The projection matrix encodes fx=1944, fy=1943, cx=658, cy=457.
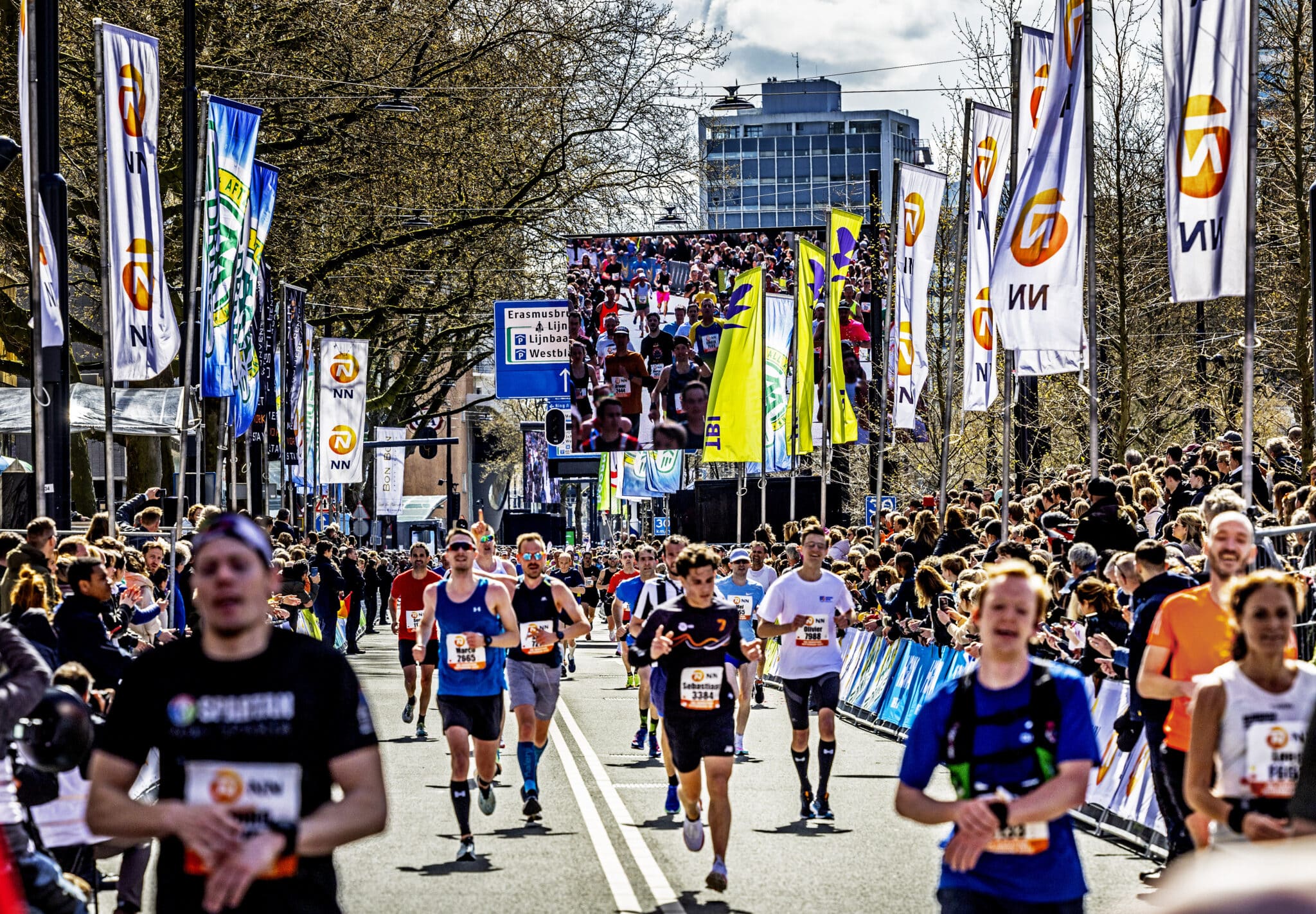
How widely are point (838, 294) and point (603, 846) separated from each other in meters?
17.8

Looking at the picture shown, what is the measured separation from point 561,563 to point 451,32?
12.4 m

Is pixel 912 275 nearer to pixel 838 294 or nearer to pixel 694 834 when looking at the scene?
pixel 838 294

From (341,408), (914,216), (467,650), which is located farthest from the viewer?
(341,408)

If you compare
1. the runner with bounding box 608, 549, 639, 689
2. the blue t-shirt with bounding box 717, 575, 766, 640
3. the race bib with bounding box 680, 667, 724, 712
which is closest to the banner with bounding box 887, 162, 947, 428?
the runner with bounding box 608, 549, 639, 689

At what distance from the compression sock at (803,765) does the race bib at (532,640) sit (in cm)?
216

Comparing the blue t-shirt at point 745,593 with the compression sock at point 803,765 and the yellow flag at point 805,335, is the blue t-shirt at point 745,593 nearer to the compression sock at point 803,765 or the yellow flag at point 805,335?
the compression sock at point 803,765

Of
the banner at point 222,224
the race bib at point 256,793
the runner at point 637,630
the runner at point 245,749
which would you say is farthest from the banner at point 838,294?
the race bib at point 256,793

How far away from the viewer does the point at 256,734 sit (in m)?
4.79

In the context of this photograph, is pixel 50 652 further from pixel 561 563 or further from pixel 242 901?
pixel 561 563

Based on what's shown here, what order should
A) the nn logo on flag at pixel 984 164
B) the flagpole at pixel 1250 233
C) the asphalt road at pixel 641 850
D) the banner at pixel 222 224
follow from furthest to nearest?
1. the nn logo on flag at pixel 984 164
2. the banner at pixel 222 224
3. the flagpole at pixel 1250 233
4. the asphalt road at pixel 641 850

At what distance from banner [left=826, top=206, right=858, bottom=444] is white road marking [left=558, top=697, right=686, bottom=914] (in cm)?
1108

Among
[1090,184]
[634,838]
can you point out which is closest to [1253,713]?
[634,838]

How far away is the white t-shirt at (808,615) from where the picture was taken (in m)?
13.4

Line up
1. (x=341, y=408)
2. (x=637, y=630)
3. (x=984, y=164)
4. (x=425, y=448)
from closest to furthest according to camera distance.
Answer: (x=637, y=630)
(x=984, y=164)
(x=341, y=408)
(x=425, y=448)
